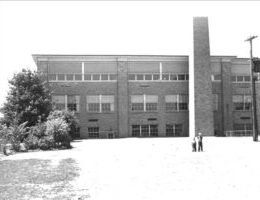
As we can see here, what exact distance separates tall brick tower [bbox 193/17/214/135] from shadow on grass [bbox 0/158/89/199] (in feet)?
97.0

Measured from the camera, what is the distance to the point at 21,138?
2956cm

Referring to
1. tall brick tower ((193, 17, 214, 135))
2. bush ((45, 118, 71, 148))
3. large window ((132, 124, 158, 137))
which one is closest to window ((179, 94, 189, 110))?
tall brick tower ((193, 17, 214, 135))

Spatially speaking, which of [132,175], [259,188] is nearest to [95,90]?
[132,175]

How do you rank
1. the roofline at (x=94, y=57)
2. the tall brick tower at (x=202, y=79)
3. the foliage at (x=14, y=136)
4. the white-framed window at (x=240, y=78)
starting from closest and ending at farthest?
the foliage at (x=14, y=136) → the tall brick tower at (x=202, y=79) → the roofline at (x=94, y=57) → the white-framed window at (x=240, y=78)

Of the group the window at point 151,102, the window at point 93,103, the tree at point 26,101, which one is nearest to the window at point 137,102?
the window at point 151,102

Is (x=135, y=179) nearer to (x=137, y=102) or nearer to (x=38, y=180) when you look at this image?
(x=38, y=180)

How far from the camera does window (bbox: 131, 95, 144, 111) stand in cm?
4919

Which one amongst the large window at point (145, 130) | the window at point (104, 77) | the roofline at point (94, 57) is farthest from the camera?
the large window at point (145, 130)

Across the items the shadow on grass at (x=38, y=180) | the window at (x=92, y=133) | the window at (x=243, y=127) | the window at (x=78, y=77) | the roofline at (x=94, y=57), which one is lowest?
the shadow on grass at (x=38, y=180)

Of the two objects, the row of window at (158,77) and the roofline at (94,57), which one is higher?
the roofline at (94,57)

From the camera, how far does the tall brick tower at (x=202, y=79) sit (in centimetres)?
4622

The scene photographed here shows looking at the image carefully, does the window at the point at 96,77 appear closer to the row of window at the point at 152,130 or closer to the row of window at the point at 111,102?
the row of window at the point at 111,102

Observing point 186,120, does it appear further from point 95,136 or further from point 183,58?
point 95,136

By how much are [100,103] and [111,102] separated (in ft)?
5.03
